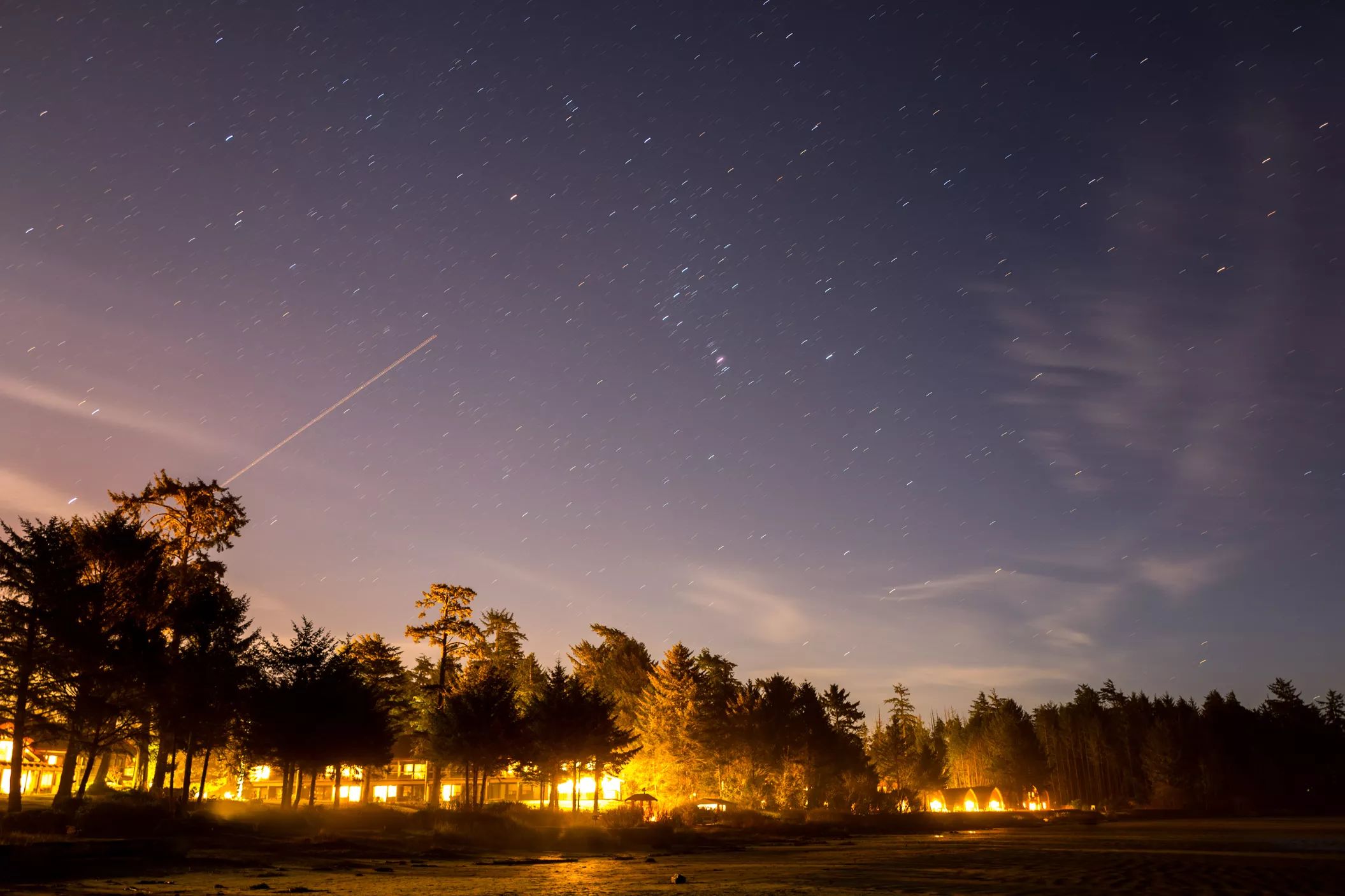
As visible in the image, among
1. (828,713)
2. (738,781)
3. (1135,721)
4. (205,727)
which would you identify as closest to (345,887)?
(205,727)

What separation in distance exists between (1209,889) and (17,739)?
45.8 meters

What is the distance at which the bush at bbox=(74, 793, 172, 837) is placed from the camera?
1412 inches

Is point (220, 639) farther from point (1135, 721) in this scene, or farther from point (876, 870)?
point (1135, 721)

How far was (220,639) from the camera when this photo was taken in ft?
177

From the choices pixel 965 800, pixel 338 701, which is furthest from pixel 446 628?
pixel 965 800

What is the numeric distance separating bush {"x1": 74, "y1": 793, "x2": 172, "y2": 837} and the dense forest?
10.3 ft

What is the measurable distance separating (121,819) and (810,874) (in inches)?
1122

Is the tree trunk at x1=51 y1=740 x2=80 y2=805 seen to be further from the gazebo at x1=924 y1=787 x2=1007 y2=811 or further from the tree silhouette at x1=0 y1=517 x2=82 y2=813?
the gazebo at x1=924 y1=787 x2=1007 y2=811

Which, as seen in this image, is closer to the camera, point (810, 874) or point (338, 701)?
point (810, 874)

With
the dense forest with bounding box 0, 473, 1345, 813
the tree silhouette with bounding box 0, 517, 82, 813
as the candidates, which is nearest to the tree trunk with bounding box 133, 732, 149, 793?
the dense forest with bounding box 0, 473, 1345, 813

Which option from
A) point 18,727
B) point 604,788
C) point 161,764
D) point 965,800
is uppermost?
point 18,727

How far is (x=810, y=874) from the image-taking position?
31734 mm

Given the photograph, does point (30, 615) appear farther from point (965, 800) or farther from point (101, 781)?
point (965, 800)

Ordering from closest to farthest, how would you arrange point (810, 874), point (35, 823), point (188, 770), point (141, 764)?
point (810, 874)
point (35, 823)
point (188, 770)
point (141, 764)
